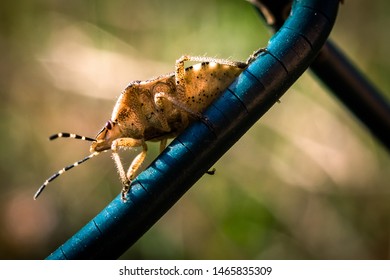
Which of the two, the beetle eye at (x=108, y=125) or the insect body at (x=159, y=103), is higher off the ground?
the beetle eye at (x=108, y=125)

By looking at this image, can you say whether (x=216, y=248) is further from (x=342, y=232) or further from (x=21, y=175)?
(x=21, y=175)

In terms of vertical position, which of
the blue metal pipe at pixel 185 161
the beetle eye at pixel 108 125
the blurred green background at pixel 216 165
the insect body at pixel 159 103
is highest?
the blurred green background at pixel 216 165

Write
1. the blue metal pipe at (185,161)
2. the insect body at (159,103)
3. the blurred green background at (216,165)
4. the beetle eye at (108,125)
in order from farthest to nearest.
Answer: the blurred green background at (216,165) < the beetle eye at (108,125) < the insect body at (159,103) < the blue metal pipe at (185,161)

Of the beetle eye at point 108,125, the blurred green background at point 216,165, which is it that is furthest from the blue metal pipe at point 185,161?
the blurred green background at point 216,165

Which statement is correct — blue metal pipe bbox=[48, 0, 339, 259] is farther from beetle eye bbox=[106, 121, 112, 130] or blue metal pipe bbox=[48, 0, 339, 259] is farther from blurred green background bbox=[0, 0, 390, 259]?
blurred green background bbox=[0, 0, 390, 259]

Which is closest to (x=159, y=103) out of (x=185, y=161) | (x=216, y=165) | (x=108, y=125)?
(x=108, y=125)

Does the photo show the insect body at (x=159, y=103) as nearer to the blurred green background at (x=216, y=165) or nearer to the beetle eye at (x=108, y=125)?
the beetle eye at (x=108, y=125)

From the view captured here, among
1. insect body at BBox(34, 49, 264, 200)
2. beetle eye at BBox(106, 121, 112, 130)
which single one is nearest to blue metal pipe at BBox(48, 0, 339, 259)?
insect body at BBox(34, 49, 264, 200)
